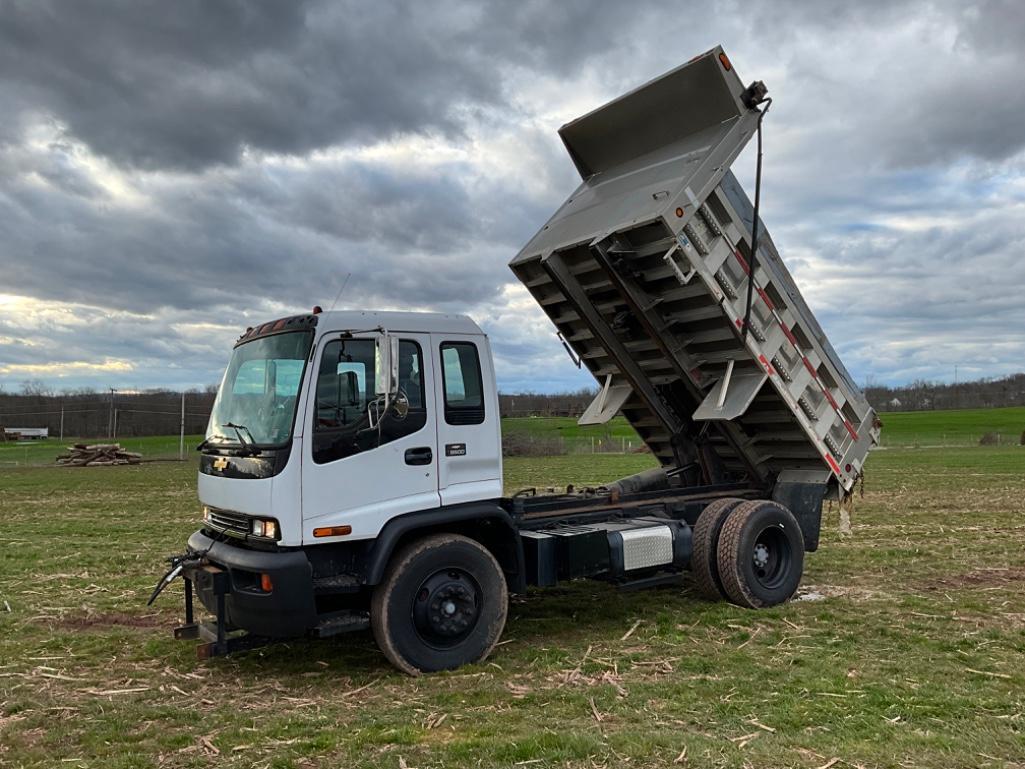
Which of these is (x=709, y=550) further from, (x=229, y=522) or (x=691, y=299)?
(x=229, y=522)

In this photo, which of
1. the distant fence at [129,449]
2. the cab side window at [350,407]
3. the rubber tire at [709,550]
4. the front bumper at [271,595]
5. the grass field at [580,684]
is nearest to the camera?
the grass field at [580,684]

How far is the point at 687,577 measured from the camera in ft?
30.6

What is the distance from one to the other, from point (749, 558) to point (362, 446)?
159 inches

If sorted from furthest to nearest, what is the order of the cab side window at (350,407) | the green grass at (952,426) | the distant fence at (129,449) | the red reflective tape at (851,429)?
the green grass at (952,426) < the distant fence at (129,449) < the red reflective tape at (851,429) < the cab side window at (350,407)

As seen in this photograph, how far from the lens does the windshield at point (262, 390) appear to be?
5.89 metres

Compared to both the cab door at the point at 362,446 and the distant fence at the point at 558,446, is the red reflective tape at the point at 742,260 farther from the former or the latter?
the distant fence at the point at 558,446

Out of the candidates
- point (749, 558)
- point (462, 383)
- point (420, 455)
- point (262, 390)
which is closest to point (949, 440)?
point (749, 558)

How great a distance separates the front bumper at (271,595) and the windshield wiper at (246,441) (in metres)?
0.70

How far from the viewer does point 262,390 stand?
6176mm

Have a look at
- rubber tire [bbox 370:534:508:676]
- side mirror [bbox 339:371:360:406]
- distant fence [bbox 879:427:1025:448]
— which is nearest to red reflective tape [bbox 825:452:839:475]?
rubber tire [bbox 370:534:508:676]

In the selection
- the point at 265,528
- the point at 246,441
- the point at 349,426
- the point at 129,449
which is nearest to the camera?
the point at 265,528

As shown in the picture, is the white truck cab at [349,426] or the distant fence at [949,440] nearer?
the white truck cab at [349,426]

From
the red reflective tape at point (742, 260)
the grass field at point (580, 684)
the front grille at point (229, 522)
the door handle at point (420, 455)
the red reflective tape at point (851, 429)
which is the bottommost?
the grass field at point (580, 684)

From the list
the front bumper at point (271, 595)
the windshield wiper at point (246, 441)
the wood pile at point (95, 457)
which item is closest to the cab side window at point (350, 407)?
the windshield wiper at point (246, 441)
